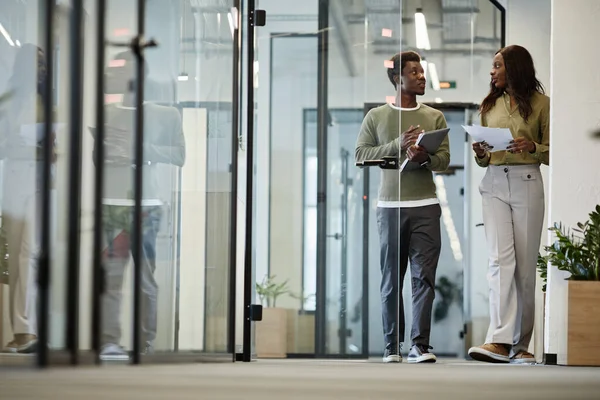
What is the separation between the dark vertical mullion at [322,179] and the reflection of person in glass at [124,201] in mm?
2576

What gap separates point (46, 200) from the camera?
2.85 m

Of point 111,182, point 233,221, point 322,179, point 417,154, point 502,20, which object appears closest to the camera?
point 111,182

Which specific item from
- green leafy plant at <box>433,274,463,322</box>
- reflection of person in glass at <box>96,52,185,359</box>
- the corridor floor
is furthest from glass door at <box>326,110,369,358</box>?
green leafy plant at <box>433,274,463,322</box>

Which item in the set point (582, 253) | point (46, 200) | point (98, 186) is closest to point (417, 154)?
point (582, 253)

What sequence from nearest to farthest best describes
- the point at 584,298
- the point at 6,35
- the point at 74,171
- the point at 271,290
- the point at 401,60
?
1. the point at 74,171
2. the point at 6,35
3. the point at 584,298
4. the point at 401,60
5. the point at 271,290

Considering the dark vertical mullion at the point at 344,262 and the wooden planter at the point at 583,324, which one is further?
the dark vertical mullion at the point at 344,262

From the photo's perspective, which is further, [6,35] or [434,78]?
[434,78]

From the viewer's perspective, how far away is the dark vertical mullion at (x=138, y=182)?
135 inches

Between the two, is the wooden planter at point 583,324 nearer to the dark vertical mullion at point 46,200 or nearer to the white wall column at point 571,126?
the white wall column at point 571,126

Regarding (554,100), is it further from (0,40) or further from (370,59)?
(0,40)

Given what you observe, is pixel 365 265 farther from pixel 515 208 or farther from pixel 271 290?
pixel 515 208

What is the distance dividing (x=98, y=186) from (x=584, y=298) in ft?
8.09

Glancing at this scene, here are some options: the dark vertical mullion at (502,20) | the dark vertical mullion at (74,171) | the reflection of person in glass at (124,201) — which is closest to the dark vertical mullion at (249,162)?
the reflection of person in glass at (124,201)

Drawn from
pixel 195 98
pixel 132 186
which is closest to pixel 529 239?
pixel 195 98
